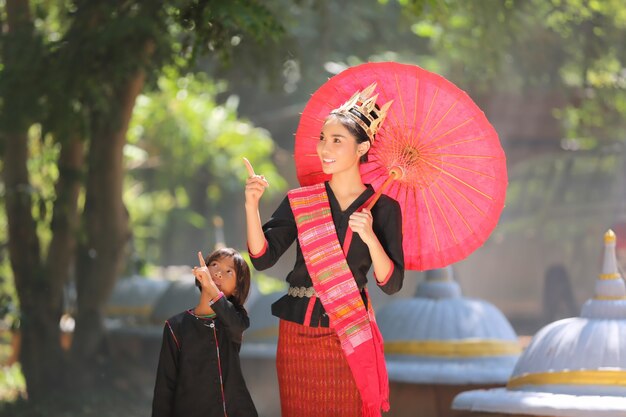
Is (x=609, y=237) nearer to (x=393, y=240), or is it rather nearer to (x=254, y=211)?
(x=393, y=240)

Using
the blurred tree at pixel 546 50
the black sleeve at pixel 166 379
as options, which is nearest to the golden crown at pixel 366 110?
the black sleeve at pixel 166 379

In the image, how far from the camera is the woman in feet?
16.7

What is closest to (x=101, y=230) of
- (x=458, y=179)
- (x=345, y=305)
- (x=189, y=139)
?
(x=189, y=139)

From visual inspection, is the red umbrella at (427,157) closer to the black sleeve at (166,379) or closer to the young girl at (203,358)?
the young girl at (203,358)

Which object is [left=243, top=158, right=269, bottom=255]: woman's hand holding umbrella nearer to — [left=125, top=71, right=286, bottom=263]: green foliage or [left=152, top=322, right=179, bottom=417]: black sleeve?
[left=152, top=322, right=179, bottom=417]: black sleeve

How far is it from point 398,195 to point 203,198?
20962 mm

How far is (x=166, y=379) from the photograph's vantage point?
215 inches

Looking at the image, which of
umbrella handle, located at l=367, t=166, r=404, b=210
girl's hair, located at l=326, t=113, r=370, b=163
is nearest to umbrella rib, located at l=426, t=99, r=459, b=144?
umbrella handle, located at l=367, t=166, r=404, b=210

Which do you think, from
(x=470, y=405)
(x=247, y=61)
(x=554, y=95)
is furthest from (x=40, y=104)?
(x=554, y=95)

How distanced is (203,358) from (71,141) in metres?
7.01

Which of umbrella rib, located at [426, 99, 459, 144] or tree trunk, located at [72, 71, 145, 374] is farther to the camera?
tree trunk, located at [72, 71, 145, 374]

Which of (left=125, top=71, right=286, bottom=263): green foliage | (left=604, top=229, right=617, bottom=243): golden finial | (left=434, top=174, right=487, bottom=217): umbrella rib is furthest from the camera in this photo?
(left=125, top=71, right=286, bottom=263): green foliage

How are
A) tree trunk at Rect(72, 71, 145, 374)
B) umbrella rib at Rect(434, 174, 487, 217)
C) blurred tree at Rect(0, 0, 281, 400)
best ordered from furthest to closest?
1. tree trunk at Rect(72, 71, 145, 374)
2. blurred tree at Rect(0, 0, 281, 400)
3. umbrella rib at Rect(434, 174, 487, 217)

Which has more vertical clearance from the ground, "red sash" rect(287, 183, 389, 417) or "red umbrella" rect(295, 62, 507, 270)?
"red umbrella" rect(295, 62, 507, 270)
